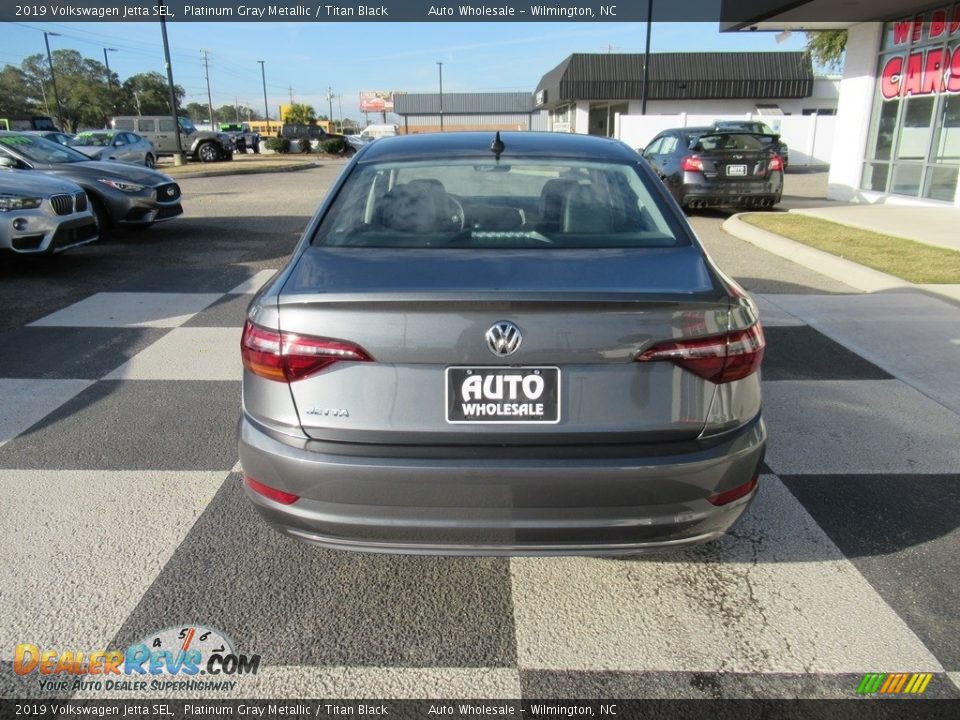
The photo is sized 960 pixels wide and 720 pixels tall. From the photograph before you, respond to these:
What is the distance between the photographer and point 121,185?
991 cm

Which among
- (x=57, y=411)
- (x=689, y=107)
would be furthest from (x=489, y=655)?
(x=689, y=107)

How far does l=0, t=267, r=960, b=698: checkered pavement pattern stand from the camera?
7.43 feet

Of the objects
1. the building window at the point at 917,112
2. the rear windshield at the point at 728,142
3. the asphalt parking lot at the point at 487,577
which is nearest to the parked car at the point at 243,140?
the rear windshield at the point at 728,142

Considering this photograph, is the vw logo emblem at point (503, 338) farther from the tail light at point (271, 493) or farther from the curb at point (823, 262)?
the curb at point (823, 262)

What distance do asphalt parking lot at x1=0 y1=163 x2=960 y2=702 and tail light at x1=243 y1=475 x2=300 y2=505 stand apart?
19.4 inches

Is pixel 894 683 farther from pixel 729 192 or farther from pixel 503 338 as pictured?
pixel 729 192

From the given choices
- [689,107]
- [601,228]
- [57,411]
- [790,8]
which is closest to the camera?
[601,228]

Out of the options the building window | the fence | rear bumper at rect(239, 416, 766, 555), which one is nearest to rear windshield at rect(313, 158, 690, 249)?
rear bumper at rect(239, 416, 766, 555)

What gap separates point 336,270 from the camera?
233 cm

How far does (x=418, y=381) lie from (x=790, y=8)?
14907 mm

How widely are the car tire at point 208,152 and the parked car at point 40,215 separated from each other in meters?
27.1

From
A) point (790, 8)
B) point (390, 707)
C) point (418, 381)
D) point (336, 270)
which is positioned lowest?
point (390, 707)

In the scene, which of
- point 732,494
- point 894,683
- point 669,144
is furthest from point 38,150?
point 894,683

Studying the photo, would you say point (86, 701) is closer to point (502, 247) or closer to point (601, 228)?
point (502, 247)
